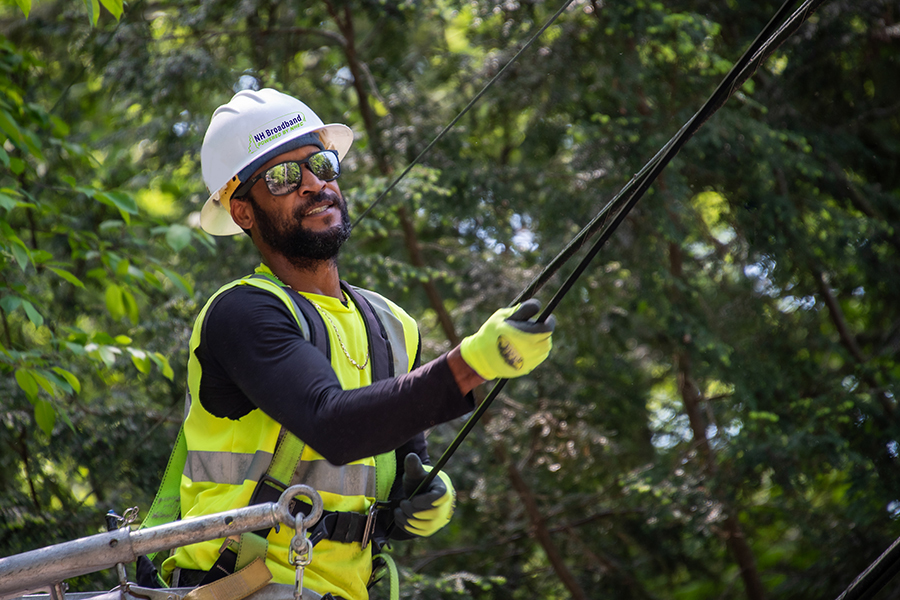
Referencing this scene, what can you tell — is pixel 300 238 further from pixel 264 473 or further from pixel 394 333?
pixel 264 473

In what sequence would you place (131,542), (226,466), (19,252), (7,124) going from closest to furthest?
1. (131,542)
2. (226,466)
3. (19,252)
4. (7,124)

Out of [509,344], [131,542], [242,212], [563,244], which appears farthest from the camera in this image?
[563,244]

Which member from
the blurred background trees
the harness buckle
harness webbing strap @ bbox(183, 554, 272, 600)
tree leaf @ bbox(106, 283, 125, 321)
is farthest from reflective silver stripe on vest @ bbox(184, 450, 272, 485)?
the blurred background trees

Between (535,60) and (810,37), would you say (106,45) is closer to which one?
(535,60)

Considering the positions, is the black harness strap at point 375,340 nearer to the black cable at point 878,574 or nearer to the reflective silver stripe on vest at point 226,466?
the reflective silver stripe on vest at point 226,466

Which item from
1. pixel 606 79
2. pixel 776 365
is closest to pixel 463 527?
Answer: pixel 776 365

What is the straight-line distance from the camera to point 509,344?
1.80 meters

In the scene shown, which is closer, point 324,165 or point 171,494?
point 171,494

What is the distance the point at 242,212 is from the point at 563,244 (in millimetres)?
3145

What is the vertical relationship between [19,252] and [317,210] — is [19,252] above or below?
above

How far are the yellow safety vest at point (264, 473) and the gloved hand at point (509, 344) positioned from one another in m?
0.57

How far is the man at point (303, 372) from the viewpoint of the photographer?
1.86 m

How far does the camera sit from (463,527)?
20.3ft

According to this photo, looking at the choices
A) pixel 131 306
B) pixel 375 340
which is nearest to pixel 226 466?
pixel 375 340
